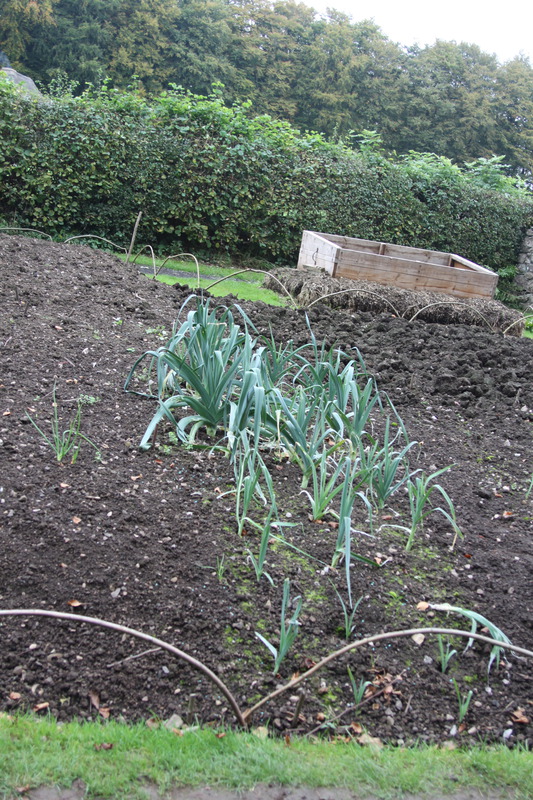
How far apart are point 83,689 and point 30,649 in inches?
8.7

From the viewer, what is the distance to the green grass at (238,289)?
7148mm

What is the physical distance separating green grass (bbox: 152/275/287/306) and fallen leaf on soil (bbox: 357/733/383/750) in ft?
18.5

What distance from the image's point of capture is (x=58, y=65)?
74.5 ft

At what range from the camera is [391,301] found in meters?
6.85

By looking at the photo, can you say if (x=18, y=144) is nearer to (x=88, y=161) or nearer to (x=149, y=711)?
(x=88, y=161)

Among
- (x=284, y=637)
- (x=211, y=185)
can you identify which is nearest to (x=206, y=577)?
(x=284, y=637)

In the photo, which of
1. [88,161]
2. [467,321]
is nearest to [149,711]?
[467,321]

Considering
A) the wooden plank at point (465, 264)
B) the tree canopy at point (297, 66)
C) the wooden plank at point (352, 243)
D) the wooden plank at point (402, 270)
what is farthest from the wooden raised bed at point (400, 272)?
the tree canopy at point (297, 66)

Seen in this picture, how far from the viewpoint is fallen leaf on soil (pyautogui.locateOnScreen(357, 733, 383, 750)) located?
65.9 inches

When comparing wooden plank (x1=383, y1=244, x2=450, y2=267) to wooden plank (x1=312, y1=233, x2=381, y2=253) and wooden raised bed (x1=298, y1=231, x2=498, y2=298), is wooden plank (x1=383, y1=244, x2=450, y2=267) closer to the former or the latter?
wooden plank (x1=312, y1=233, x2=381, y2=253)

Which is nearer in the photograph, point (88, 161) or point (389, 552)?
point (389, 552)

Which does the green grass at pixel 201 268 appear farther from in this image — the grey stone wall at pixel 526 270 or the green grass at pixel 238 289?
the grey stone wall at pixel 526 270

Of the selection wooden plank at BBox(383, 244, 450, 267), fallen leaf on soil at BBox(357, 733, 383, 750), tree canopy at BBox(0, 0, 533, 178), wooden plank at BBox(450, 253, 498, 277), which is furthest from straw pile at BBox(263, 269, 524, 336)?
tree canopy at BBox(0, 0, 533, 178)

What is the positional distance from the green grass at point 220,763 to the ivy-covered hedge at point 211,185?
831 cm
